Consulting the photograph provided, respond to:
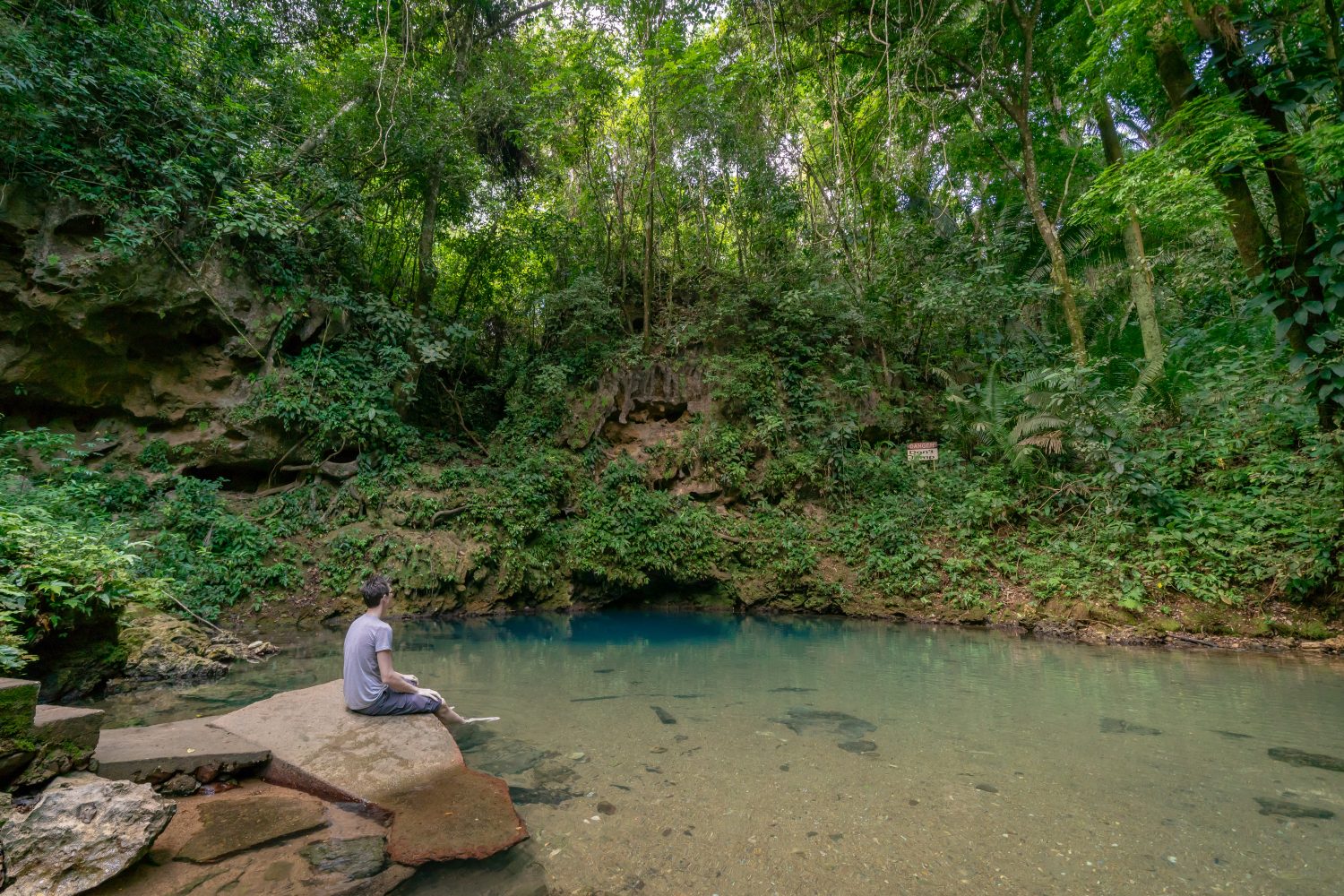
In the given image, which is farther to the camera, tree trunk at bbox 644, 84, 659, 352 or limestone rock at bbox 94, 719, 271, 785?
tree trunk at bbox 644, 84, 659, 352

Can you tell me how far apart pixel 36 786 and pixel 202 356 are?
33.6 feet

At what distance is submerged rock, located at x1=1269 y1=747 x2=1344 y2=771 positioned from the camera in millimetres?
3613

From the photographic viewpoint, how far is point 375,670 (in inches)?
154

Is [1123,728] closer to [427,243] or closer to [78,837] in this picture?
[78,837]

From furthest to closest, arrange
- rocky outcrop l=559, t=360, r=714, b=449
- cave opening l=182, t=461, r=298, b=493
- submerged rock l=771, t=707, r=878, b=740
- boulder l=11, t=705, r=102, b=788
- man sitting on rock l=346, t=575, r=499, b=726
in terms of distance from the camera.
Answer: rocky outcrop l=559, t=360, r=714, b=449 < cave opening l=182, t=461, r=298, b=493 < submerged rock l=771, t=707, r=878, b=740 < man sitting on rock l=346, t=575, r=499, b=726 < boulder l=11, t=705, r=102, b=788


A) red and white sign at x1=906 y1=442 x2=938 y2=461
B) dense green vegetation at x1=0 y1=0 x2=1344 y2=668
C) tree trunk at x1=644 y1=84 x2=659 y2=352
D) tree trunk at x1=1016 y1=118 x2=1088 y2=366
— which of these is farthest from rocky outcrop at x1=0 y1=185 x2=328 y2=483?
tree trunk at x1=1016 y1=118 x2=1088 y2=366

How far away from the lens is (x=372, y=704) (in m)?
3.90

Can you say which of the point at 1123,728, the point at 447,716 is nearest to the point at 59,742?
the point at 447,716

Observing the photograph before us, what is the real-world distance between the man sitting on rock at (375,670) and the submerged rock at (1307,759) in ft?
19.3

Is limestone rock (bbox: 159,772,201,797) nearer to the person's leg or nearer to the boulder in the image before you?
the boulder

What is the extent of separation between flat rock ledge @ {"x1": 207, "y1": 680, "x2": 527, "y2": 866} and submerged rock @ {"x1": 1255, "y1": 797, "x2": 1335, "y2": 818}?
13.2ft

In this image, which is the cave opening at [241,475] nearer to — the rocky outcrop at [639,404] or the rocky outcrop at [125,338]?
the rocky outcrop at [125,338]

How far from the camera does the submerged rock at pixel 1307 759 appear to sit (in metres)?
3.61

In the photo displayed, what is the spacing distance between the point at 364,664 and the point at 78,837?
1666 mm
